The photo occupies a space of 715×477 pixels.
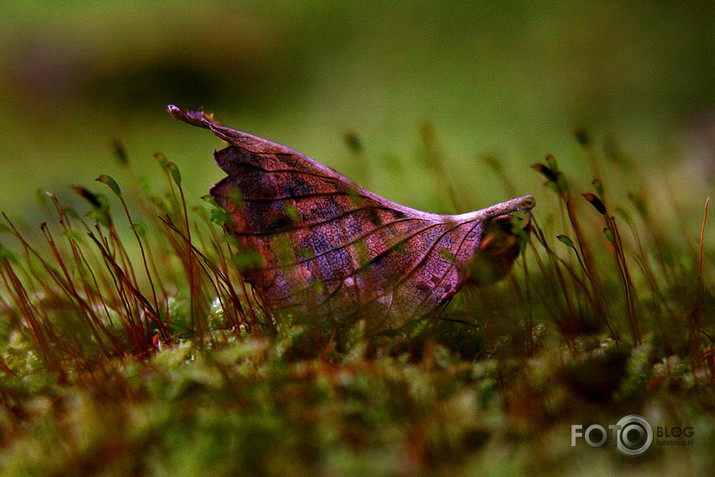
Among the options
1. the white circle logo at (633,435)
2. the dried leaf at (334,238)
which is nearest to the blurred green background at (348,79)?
the dried leaf at (334,238)

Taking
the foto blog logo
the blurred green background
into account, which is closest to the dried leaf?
the foto blog logo

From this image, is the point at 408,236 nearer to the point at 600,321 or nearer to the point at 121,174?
the point at 600,321

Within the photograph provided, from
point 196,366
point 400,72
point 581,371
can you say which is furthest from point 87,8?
point 581,371

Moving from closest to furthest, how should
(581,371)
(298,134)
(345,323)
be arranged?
1. (581,371)
2. (345,323)
3. (298,134)

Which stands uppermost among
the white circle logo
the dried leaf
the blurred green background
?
the blurred green background

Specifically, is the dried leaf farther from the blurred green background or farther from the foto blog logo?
the blurred green background

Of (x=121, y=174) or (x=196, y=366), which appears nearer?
(x=196, y=366)

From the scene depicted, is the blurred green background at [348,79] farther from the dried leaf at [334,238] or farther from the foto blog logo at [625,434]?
the foto blog logo at [625,434]
